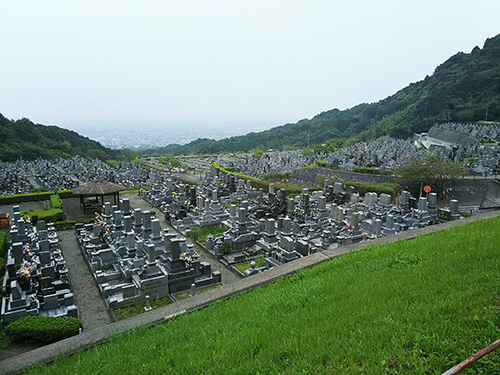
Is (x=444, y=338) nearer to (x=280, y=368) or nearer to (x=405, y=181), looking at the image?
(x=280, y=368)

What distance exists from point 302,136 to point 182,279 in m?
80.7

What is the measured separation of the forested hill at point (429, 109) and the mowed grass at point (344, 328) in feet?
183

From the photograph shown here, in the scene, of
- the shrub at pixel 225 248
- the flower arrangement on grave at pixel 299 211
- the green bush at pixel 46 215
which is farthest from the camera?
the green bush at pixel 46 215

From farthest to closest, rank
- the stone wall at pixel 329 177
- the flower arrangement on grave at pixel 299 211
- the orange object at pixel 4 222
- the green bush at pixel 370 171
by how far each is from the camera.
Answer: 1. the green bush at pixel 370 171
2. the stone wall at pixel 329 177
3. the flower arrangement on grave at pixel 299 211
4. the orange object at pixel 4 222

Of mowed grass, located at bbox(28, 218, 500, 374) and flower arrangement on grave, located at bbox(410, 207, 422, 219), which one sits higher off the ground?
mowed grass, located at bbox(28, 218, 500, 374)

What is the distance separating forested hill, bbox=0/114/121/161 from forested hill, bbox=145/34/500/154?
106 ft

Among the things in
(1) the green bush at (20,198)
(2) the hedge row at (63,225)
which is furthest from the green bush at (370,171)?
(1) the green bush at (20,198)

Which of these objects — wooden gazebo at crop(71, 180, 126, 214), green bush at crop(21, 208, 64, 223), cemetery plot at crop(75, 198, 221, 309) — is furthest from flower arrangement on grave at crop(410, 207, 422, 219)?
green bush at crop(21, 208, 64, 223)

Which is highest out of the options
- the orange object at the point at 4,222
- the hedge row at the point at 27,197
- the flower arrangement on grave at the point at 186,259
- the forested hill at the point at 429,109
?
the forested hill at the point at 429,109

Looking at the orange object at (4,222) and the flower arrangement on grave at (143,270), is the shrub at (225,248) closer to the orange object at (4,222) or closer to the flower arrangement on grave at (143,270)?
the flower arrangement on grave at (143,270)

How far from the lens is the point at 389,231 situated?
15438 millimetres

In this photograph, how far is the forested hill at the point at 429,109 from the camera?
54.7 metres

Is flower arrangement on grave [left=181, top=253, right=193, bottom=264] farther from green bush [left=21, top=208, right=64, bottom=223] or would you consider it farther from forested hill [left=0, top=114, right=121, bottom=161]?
forested hill [left=0, top=114, right=121, bottom=161]

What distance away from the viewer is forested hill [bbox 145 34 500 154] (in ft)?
179
